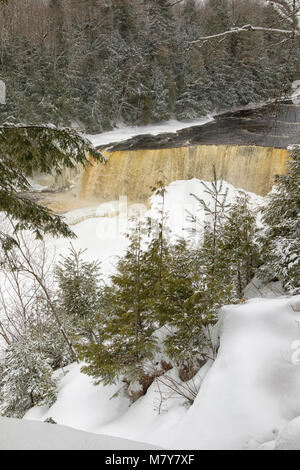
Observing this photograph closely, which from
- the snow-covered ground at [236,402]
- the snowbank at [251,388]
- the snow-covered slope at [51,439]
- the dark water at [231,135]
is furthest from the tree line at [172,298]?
the dark water at [231,135]

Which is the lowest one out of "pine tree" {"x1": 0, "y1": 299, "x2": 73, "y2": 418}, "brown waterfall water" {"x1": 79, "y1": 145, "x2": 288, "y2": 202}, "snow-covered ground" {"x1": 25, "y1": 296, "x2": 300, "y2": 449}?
"pine tree" {"x1": 0, "y1": 299, "x2": 73, "y2": 418}

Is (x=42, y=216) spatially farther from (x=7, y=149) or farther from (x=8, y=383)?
(x=8, y=383)

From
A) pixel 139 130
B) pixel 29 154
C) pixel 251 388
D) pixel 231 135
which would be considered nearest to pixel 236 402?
pixel 251 388

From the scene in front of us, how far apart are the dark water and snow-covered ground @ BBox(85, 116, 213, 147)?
115 centimetres

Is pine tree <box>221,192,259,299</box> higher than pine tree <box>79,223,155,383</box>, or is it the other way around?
pine tree <box>221,192,259,299</box>

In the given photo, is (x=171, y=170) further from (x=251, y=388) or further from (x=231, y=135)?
(x=251, y=388)

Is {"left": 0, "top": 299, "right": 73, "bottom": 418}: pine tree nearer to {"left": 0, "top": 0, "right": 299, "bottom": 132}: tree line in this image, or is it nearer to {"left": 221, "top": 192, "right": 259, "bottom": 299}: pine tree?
{"left": 221, "top": 192, "right": 259, "bottom": 299}: pine tree

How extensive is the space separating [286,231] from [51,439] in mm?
5100

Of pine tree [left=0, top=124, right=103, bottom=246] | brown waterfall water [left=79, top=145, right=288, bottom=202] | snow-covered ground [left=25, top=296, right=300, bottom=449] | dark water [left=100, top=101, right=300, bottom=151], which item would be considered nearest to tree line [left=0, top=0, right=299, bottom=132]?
dark water [left=100, top=101, right=300, bottom=151]

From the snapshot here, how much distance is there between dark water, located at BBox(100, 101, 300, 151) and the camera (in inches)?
665

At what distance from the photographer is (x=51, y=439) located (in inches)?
70.9

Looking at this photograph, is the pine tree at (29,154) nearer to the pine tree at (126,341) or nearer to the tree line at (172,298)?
the tree line at (172,298)

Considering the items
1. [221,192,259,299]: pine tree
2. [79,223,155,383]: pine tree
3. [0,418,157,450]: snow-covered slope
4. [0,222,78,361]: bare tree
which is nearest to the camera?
[0,418,157,450]: snow-covered slope

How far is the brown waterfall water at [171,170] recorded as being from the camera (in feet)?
49.8
